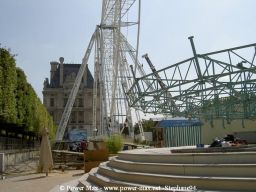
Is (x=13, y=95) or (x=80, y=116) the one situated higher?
(x=80, y=116)

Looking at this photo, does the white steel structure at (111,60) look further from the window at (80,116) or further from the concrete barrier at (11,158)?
the window at (80,116)

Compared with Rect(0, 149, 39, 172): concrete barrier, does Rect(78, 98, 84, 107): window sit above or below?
above

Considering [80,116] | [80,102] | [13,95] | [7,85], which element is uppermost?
[80,102]

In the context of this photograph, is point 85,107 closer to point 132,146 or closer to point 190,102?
point 132,146

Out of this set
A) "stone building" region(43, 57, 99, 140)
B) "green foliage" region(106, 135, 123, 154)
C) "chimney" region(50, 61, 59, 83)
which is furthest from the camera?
"chimney" region(50, 61, 59, 83)

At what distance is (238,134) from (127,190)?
77.5ft

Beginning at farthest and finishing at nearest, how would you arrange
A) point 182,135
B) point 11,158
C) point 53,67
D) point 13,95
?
point 53,67 → point 182,135 → point 13,95 → point 11,158

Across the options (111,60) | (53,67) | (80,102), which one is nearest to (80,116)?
(80,102)

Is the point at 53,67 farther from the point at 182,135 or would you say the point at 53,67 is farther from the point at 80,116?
the point at 182,135

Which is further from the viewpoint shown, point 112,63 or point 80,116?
point 80,116

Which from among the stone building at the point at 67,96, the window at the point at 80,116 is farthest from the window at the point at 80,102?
the window at the point at 80,116

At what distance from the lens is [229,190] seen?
7531mm

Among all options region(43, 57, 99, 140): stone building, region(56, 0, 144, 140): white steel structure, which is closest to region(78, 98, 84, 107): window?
region(43, 57, 99, 140): stone building

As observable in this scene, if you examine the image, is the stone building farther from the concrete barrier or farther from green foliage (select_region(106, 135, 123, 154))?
green foliage (select_region(106, 135, 123, 154))
